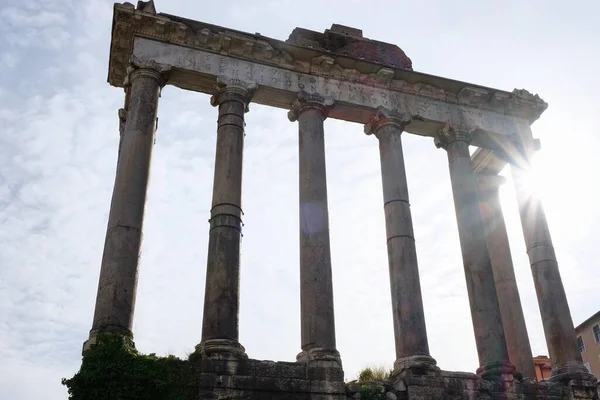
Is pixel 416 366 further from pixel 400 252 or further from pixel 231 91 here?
pixel 231 91

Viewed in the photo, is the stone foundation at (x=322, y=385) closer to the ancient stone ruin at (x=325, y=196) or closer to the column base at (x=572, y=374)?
the ancient stone ruin at (x=325, y=196)

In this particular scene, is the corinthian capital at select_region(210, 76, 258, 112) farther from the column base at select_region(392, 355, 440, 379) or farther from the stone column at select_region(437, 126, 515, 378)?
the column base at select_region(392, 355, 440, 379)

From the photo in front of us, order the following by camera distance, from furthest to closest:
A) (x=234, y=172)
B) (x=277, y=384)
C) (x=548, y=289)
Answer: (x=548, y=289), (x=234, y=172), (x=277, y=384)

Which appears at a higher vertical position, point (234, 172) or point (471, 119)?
point (471, 119)

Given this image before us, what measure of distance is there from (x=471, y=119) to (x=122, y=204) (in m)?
12.7

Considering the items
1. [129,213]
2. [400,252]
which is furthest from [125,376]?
[400,252]

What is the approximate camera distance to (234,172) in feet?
56.3

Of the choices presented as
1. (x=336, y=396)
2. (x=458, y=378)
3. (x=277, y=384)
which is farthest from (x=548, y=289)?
(x=277, y=384)

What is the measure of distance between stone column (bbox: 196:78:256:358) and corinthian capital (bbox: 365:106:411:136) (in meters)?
4.33

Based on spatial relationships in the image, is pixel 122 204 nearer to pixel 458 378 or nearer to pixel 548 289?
pixel 458 378

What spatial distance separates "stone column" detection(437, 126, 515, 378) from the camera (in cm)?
1730

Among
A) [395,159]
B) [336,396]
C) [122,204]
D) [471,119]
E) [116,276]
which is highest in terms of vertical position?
[471,119]

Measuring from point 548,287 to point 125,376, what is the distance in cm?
1312

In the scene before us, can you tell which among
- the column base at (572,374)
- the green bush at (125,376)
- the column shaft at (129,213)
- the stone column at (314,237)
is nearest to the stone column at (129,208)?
the column shaft at (129,213)
